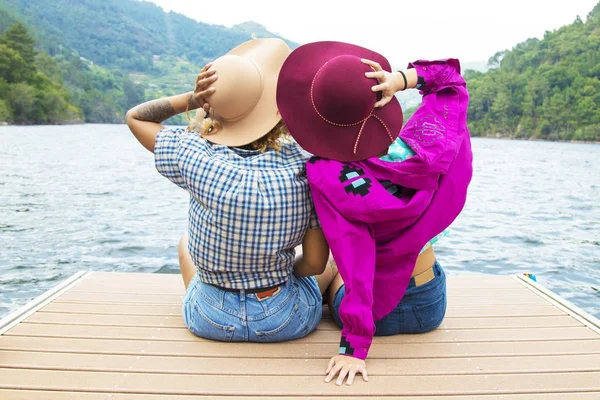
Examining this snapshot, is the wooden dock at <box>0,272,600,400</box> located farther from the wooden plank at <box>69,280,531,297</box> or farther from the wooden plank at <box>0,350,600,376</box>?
the wooden plank at <box>69,280,531,297</box>

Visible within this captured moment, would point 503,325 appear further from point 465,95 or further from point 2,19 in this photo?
point 2,19

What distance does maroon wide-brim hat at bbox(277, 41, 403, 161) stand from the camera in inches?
75.5

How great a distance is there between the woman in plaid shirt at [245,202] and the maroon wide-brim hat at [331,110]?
0.17 meters

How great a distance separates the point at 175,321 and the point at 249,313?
601mm

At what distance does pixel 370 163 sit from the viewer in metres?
2.04

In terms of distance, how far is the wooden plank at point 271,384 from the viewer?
6.33 feet

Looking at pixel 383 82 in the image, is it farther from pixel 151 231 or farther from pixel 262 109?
pixel 151 231

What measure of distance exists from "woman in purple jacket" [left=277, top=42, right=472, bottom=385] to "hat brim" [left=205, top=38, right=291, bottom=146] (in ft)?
0.53

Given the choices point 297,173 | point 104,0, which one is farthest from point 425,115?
point 104,0

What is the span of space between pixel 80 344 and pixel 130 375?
1.41ft

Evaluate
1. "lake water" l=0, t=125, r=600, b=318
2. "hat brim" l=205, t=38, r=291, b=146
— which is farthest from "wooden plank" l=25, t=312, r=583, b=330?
"lake water" l=0, t=125, r=600, b=318

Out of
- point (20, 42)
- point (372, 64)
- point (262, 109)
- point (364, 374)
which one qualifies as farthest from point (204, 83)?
point (20, 42)

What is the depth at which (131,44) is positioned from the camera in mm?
135875

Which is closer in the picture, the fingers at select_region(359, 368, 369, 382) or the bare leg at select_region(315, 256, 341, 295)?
the fingers at select_region(359, 368, 369, 382)
